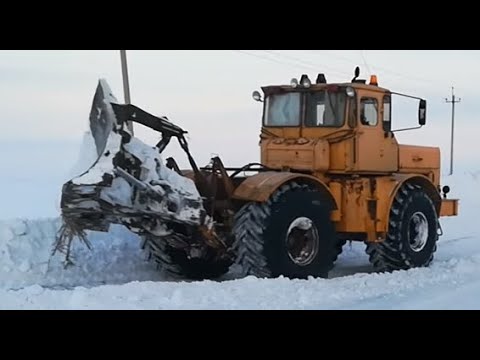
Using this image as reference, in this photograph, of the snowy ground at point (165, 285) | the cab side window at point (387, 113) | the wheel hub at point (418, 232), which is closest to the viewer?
the snowy ground at point (165, 285)

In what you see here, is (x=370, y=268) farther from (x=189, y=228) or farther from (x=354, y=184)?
(x=189, y=228)

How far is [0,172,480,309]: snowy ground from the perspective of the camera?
9.35 metres

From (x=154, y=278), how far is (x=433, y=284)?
3890mm

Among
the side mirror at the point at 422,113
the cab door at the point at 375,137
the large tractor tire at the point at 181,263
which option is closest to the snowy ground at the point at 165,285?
the large tractor tire at the point at 181,263

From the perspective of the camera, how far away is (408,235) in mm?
13016

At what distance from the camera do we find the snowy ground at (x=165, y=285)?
30.7ft

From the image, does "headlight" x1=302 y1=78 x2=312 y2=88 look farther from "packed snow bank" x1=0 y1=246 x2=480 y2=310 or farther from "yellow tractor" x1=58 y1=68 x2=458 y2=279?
"packed snow bank" x1=0 y1=246 x2=480 y2=310

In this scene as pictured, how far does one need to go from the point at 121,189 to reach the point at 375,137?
167 inches

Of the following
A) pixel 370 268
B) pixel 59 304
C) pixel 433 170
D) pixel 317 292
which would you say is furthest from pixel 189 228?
pixel 433 170

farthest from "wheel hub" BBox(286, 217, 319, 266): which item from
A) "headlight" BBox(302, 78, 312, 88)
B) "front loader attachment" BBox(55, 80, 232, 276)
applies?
"headlight" BBox(302, 78, 312, 88)

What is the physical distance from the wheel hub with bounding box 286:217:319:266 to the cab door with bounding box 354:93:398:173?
1443 millimetres

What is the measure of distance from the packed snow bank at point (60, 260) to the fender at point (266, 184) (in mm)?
2146

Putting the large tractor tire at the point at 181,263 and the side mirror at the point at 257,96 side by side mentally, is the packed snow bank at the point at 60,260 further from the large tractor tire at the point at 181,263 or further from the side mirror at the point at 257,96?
the side mirror at the point at 257,96

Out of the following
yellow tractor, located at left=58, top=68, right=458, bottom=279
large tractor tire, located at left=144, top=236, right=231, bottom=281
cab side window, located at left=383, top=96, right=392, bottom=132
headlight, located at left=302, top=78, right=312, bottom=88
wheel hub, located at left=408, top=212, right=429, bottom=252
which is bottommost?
large tractor tire, located at left=144, top=236, right=231, bottom=281
